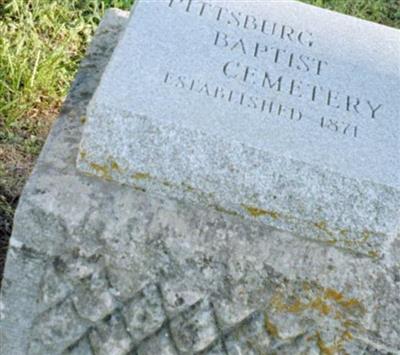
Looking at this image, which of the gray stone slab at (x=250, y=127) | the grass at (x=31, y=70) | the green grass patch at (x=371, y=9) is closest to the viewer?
the gray stone slab at (x=250, y=127)

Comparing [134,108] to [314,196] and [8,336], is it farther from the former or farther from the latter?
[8,336]

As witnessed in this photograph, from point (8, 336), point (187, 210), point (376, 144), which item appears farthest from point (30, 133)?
point (376, 144)

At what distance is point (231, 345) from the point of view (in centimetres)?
185

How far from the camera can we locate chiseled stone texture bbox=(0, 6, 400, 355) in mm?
1756

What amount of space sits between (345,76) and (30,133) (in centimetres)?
145

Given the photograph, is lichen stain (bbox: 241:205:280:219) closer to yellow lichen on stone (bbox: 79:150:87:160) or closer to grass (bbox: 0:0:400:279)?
yellow lichen on stone (bbox: 79:150:87:160)

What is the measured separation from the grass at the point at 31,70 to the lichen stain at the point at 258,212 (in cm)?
117

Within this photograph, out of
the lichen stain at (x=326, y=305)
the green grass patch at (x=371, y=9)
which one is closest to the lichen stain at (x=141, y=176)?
the lichen stain at (x=326, y=305)

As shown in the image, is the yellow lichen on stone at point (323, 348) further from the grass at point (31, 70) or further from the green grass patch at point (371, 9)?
the green grass patch at point (371, 9)

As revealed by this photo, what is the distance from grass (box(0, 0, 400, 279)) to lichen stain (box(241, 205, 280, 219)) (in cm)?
117

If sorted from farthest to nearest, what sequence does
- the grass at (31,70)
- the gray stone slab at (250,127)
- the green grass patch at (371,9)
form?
1. the green grass patch at (371,9)
2. the grass at (31,70)
3. the gray stone slab at (250,127)

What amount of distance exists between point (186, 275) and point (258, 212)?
0.23m

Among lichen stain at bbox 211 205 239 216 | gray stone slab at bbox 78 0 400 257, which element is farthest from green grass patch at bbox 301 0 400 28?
lichen stain at bbox 211 205 239 216

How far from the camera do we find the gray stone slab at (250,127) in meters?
1.72
